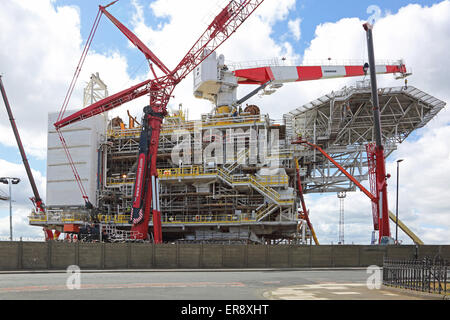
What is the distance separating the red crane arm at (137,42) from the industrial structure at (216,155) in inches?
6.3

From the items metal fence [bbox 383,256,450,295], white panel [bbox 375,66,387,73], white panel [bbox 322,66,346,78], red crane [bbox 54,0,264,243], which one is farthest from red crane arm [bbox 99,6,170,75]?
metal fence [bbox 383,256,450,295]

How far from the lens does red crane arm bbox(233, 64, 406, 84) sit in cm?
6209

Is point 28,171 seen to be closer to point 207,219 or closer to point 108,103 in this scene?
point 108,103

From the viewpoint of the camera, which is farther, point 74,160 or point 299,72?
point 299,72

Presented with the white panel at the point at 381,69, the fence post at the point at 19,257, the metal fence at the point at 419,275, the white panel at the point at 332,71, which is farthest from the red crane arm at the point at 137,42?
the metal fence at the point at 419,275

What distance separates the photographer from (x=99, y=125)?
6147 cm

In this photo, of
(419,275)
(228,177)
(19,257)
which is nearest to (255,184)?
(228,177)

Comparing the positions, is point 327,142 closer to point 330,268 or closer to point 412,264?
point 330,268

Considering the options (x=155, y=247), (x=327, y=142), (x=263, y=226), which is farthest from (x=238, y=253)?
(x=327, y=142)

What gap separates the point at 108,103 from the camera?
182 feet

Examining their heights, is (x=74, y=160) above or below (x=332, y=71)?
below

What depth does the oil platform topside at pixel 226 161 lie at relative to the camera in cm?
5181

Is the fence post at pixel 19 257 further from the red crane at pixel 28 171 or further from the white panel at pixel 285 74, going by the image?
the white panel at pixel 285 74

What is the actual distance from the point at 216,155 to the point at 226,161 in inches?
53.9
